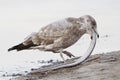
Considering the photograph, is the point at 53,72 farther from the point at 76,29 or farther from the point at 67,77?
the point at 76,29

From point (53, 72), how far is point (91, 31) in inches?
38.7

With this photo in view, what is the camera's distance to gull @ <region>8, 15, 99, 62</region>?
19.7 feet

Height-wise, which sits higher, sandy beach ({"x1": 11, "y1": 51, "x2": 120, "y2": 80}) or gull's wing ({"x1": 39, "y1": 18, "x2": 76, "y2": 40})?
gull's wing ({"x1": 39, "y1": 18, "x2": 76, "y2": 40})

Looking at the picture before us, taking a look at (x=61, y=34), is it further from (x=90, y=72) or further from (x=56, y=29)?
(x=90, y=72)

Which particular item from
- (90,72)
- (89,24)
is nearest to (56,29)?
(89,24)

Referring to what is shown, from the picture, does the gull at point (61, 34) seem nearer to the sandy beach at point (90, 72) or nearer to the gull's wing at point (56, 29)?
the gull's wing at point (56, 29)

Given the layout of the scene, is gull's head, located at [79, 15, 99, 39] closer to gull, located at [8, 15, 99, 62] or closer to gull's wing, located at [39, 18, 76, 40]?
gull, located at [8, 15, 99, 62]

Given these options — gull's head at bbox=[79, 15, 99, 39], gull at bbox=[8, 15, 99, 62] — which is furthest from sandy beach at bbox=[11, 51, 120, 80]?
gull's head at bbox=[79, 15, 99, 39]

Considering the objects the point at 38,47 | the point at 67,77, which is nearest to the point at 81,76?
the point at 67,77

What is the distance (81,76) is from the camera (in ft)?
21.1

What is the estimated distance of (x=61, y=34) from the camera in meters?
6.07

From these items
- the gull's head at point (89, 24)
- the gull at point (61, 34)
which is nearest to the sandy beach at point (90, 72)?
the gull at point (61, 34)

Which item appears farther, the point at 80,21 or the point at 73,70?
the point at 73,70

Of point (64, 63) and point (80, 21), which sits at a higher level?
point (80, 21)
